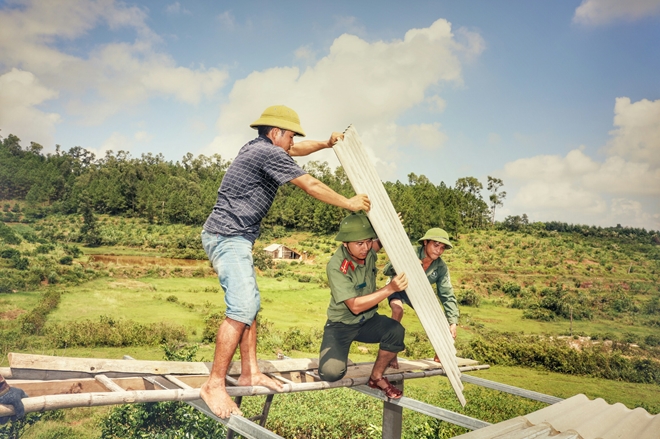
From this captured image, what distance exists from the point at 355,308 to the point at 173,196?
51341 mm

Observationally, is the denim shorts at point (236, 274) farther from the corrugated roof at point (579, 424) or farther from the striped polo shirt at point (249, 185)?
the corrugated roof at point (579, 424)

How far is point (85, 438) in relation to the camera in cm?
1237

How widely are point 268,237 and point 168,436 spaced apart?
4020 centimetres

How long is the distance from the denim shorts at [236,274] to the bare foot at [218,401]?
46 cm

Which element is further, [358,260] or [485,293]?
[485,293]

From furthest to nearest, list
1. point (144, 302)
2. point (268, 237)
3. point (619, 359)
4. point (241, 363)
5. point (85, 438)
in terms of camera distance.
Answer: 1. point (268, 237)
2. point (144, 302)
3. point (619, 359)
4. point (85, 438)
5. point (241, 363)

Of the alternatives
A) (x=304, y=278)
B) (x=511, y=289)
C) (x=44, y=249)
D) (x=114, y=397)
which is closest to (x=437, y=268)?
(x=114, y=397)

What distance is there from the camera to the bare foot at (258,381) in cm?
330

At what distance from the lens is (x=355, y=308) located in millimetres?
3520

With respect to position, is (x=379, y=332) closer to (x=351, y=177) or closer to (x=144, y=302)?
(x=351, y=177)

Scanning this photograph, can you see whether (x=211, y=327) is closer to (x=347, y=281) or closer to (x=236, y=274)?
(x=347, y=281)

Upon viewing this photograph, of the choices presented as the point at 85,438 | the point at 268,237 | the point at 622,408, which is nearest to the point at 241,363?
the point at 622,408

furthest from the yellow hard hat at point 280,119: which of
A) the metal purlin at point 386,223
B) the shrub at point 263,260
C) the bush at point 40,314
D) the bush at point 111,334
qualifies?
the shrub at point 263,260

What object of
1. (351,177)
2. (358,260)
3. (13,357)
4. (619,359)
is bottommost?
(619,359)
